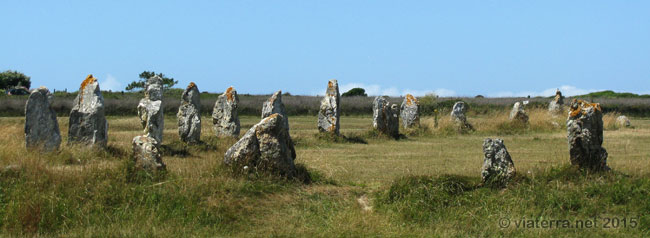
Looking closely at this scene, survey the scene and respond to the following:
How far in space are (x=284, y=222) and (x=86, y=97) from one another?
28.4ft

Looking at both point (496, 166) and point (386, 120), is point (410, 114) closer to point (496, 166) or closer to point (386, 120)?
point (386, 120)

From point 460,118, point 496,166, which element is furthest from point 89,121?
point 460,118

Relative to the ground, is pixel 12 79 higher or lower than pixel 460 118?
higher

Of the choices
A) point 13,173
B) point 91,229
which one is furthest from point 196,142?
point 91,229

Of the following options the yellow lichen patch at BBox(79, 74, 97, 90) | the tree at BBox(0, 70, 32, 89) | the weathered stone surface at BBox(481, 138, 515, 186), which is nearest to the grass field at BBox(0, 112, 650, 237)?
the weathered stone surface at BBox(481, 138, 515, 186)

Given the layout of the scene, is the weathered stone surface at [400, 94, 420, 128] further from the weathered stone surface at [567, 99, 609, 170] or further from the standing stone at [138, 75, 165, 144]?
the weathered stone surface at [567, 99, 609, 170]

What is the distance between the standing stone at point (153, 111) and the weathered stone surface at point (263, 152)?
713cm

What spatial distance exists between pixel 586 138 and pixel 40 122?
10.9m

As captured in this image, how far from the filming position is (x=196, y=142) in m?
19.4

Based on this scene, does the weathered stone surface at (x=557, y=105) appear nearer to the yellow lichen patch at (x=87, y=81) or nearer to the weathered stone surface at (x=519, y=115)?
the weathered stone surface at (x=519, y=115)

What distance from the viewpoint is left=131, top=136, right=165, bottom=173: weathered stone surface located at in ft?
36.2

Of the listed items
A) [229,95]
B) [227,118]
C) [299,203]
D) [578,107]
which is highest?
[229,95]

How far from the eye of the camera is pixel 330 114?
23.4 metres

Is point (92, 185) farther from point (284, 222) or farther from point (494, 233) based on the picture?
point (494, 233)
